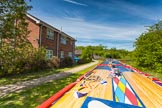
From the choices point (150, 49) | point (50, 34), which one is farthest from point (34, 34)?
point (150, 49)

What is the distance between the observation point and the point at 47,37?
19.2 meters

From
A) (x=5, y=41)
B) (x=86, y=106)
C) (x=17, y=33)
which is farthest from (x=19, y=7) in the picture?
(x=86, y=106)

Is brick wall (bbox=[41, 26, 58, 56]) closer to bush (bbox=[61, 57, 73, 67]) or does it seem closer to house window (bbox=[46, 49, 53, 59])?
house window (bbox=[46, 49, 53, 59])

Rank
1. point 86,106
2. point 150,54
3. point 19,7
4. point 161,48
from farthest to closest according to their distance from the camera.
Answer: point 150,54 < point 161,48 < point 19,7 < point 86,106

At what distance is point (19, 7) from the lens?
9070 mm

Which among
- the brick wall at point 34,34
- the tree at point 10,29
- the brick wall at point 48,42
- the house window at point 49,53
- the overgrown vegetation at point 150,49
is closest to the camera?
the tree at point 10,29

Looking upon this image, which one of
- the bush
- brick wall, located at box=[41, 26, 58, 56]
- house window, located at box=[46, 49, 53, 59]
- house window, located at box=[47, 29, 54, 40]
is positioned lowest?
the bush

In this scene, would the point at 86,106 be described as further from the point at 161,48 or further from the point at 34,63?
the point at 161,48

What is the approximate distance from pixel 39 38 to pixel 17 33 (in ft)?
26.5

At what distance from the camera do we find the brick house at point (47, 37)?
17344 mm

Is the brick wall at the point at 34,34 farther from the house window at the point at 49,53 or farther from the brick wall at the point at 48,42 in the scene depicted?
the house window at the point at 49,53

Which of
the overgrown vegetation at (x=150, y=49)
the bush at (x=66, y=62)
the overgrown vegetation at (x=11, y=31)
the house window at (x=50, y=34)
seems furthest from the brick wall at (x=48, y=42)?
the overgrown vegetation at (x=150, y=49)

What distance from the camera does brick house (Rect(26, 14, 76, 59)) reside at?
56.9ft

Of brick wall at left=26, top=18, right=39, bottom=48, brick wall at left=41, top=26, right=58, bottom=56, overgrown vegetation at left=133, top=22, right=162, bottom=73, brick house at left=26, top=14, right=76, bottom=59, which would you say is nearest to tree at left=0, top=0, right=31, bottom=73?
brick house at left=26, top=14, right=76, bottom=59
